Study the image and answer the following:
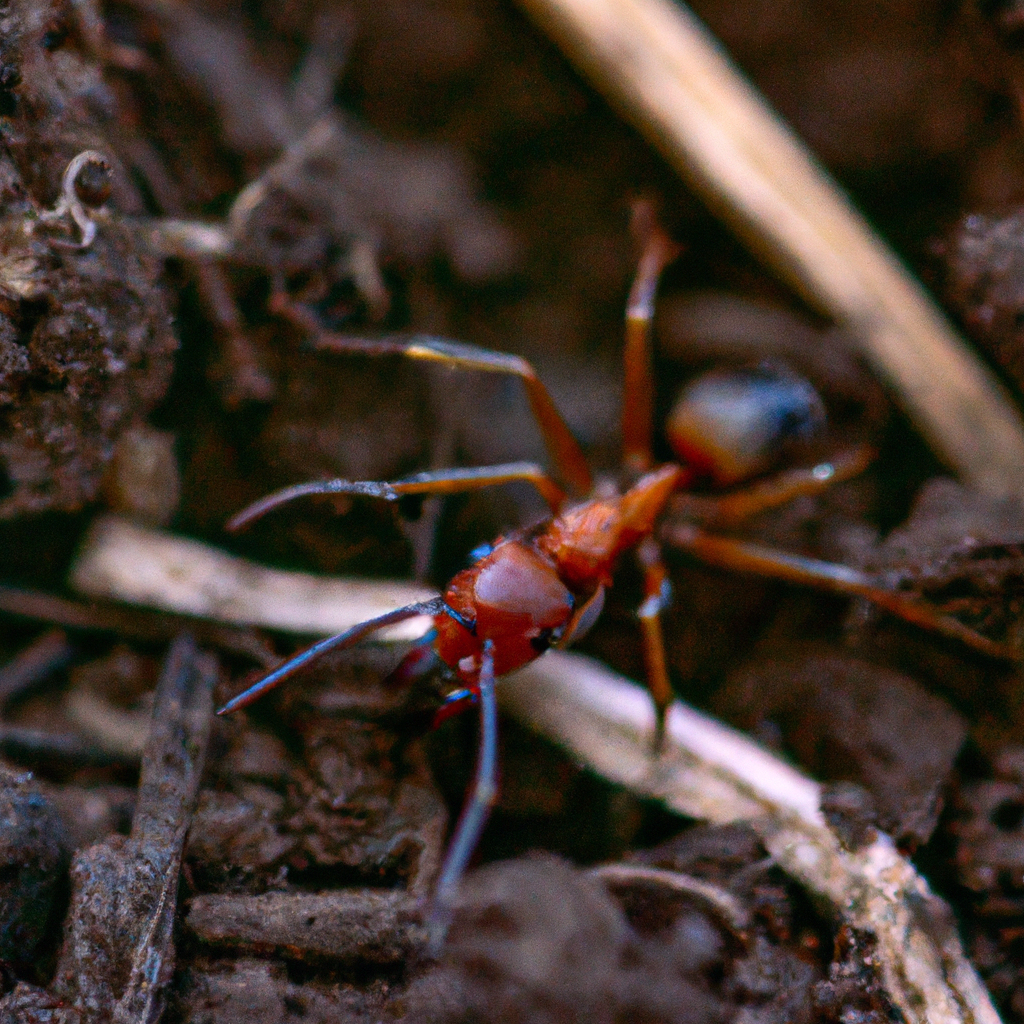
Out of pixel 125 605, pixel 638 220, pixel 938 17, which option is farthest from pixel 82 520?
pixel 938 17

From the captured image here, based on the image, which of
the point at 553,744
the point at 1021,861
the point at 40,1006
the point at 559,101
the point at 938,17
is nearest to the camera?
the point at 40,1006

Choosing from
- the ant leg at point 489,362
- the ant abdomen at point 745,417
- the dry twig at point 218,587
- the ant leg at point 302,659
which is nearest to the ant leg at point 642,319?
the ant abdomen at point 745,417

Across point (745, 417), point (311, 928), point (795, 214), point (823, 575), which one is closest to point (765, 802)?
point (823, 575)

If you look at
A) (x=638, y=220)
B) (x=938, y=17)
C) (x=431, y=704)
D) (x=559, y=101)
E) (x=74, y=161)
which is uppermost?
(x=938, y=17)

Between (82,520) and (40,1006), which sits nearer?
(40,1006)

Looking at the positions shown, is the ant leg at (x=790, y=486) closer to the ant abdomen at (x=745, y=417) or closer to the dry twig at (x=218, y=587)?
the ant abdomen at (x=745, y=417)

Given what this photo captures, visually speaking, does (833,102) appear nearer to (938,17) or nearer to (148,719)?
(938,17)

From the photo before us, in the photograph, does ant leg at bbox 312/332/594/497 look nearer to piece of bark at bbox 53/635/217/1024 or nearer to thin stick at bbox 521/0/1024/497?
thin stick at bbox 521/0/1024/497
